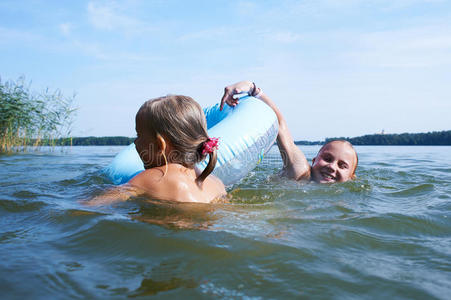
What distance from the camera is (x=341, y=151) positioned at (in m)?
3.87

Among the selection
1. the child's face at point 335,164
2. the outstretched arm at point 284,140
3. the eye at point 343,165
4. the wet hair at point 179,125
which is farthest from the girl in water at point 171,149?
the eye at point 343,165

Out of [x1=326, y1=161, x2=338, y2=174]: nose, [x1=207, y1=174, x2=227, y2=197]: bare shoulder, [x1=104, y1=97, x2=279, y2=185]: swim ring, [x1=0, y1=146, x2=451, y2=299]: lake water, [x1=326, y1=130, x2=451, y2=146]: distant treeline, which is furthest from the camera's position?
[x1=326, y1=130, x2=451, y2=146]: distant treeline

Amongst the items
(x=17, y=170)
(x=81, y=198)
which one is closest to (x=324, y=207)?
(x=81, y=198)

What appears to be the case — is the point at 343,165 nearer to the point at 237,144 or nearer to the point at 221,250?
the point at 237,144

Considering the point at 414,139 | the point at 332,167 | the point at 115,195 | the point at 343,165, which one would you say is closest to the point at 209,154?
the point at 115,195

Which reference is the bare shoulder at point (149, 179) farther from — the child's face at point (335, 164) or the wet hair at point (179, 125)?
the child's face at point (335, 164)

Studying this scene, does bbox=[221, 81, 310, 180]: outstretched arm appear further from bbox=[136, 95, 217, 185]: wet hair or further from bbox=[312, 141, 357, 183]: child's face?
bbox=[136, 95, 217, 185]: wet hair

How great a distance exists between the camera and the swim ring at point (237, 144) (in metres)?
3.40

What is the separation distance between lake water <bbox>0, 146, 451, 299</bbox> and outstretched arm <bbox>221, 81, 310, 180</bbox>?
4.05 ft

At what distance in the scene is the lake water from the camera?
1.26 m

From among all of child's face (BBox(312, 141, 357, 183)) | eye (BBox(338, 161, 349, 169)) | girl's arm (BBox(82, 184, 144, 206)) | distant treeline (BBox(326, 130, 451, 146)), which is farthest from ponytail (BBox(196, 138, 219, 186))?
distant treeline (BBox(326, 130, 451, 146))

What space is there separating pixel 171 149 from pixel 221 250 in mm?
886

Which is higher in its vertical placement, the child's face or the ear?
the ear

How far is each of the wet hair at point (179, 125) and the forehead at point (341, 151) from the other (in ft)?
6.55
